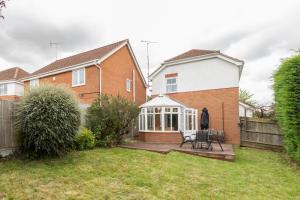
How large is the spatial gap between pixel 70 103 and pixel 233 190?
622cm

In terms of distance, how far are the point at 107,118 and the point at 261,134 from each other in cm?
930

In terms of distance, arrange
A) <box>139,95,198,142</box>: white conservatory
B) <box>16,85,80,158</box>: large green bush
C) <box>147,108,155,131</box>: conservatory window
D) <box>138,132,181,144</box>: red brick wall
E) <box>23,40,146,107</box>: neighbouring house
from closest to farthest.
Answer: <box>16,85,80,158</box>: large green bush, <box>138,132,181,144</box>: red brick wall, <box>139,95,198,142</box>: white conservatory, <box>147,108,155,131</box>: conservatory window, <box>23,40,146,107</box>: neighbouring house

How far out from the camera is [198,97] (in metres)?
17.5

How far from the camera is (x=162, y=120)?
14.8m

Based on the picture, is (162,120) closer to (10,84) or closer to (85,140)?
(85,140)

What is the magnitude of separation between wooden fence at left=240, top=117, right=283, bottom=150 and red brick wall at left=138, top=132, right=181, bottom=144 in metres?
4.44

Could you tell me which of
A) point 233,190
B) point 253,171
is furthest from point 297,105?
point 233,190

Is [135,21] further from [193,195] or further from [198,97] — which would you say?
[193,195]

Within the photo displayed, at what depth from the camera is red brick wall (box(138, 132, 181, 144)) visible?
1427cm

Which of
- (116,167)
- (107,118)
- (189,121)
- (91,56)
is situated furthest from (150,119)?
(91,56)

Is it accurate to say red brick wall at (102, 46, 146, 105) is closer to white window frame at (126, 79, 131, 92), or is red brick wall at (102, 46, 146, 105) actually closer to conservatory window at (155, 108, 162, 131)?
white window frame at (126, 79, 131, 92)

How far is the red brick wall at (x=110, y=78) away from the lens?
17.4m

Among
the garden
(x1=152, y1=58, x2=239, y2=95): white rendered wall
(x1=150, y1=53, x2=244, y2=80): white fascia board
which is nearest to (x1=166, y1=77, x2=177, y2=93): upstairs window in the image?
(x1=152, y1=58, x2=239, y2=95): white rendered wall

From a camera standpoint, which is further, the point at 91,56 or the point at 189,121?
the point at 91,56
